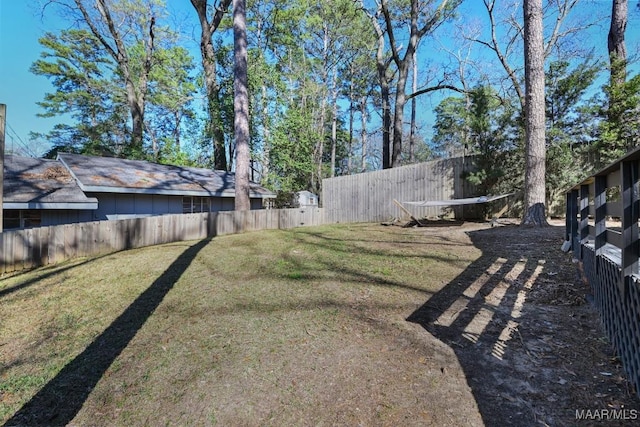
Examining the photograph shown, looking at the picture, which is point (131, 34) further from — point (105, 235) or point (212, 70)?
point (105, 235)

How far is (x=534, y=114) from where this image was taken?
259 inches

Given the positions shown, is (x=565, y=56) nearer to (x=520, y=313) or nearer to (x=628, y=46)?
(x=628, y=46)

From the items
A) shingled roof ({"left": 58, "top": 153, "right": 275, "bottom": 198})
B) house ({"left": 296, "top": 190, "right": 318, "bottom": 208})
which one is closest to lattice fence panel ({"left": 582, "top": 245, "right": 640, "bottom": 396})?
shingled roof ({"left": 58, "top": 153, "right": 275, "bottom": 198})

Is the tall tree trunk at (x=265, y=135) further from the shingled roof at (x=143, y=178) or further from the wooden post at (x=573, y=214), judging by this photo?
the wooden post at (x=573, y=214)

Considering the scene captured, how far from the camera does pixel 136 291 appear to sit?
3.97m

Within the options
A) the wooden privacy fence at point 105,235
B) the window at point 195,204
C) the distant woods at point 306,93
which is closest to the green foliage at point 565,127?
the distant woods at point 306,93

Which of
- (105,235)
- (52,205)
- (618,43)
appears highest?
(618,43)

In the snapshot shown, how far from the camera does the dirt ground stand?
5.74 feet

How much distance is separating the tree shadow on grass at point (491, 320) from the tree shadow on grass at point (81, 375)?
101 inches

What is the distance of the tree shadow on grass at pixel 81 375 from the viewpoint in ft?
6.14

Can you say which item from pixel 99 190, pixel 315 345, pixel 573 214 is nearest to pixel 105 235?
pixel 99 190

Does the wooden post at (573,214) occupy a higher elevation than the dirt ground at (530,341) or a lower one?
higher

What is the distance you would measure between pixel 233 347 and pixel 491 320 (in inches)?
93.2

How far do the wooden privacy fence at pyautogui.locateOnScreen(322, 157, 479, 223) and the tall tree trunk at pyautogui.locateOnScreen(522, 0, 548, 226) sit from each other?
3134 mm
